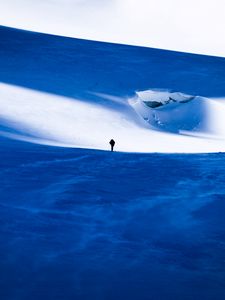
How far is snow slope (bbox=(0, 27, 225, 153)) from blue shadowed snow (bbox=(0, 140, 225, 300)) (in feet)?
8.79

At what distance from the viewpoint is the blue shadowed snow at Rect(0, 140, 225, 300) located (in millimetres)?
2971

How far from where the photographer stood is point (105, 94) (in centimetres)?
1446

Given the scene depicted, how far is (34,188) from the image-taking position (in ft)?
15.6

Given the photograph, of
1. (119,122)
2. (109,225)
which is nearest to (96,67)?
(119,122)

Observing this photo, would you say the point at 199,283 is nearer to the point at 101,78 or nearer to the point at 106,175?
the point at 106,175

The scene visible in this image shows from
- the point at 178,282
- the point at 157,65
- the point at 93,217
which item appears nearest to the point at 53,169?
the point at 93,217

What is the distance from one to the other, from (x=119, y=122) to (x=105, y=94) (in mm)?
2162

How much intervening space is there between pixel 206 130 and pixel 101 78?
415 cm

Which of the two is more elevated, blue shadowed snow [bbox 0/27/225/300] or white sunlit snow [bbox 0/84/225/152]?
white sunlit snow [bbox 0/84/225/152]

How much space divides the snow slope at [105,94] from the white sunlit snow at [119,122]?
0.10 feet

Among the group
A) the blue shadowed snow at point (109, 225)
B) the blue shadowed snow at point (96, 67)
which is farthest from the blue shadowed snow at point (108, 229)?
the blue shadowed snow at point (96, 67)

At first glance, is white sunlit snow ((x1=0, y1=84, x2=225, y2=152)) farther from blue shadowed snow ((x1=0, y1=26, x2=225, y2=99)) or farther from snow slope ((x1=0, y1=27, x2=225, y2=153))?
blue shadowed snow ((x1=0, y1=26, x2=225, y2=99))

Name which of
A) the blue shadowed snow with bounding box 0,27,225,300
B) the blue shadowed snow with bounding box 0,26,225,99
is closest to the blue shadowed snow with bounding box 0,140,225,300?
the blue shadowed snow with bounding box 0,27,225,300

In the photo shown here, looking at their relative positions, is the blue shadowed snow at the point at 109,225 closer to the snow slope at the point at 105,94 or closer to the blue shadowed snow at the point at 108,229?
the blue shadowed snow at the point at 108,229
